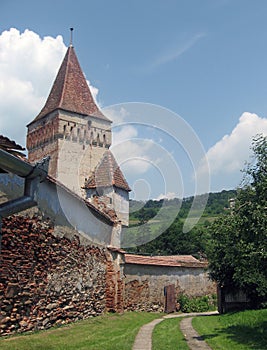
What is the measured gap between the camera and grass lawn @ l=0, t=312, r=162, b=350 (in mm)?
9133

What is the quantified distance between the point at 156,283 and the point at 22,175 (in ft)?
70.7

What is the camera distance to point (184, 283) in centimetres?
2681

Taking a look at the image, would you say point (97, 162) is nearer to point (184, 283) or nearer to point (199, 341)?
point (184, 283)

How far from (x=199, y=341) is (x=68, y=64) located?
111 ft

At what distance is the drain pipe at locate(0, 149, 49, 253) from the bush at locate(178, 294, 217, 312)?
24.2m

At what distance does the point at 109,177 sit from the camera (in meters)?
28.9

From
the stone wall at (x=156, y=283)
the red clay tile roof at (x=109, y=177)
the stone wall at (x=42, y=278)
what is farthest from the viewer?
the red clay tile roof at (x=109, y=177)

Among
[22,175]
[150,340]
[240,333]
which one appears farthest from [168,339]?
[22,175]

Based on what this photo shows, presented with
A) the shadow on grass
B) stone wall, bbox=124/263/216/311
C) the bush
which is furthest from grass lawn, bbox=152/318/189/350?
the bush

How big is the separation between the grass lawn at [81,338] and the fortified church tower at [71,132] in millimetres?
18327

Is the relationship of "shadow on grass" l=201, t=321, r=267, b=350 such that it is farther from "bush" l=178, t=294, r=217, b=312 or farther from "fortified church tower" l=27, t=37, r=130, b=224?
"fortified church tower" l=27, t=37, r=130, b=224

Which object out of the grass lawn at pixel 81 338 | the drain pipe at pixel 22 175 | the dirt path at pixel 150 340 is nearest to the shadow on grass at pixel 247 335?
the dirt path at pixel 150 340

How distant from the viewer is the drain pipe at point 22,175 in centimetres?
275

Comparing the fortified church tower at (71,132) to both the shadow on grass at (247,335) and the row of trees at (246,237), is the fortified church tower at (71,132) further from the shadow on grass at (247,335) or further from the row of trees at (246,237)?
the shadow on grass at (247,335)
